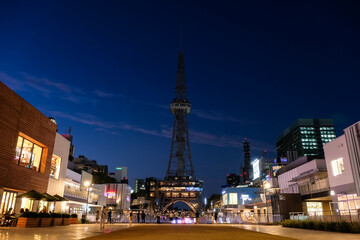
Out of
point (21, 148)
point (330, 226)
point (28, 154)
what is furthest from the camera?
point (28, 154)

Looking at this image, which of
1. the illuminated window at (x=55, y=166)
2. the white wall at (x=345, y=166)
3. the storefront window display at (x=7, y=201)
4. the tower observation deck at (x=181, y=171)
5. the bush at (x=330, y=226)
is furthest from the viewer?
Result: the tower observation deck at (x=181, y=171)

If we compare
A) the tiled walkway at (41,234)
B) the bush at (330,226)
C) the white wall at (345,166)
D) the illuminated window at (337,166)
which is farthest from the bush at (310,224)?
the tiled walkway at (41,234)

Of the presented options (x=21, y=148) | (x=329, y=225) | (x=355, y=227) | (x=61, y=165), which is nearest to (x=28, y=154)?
(x=21, y=148)

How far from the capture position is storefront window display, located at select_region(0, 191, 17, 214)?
80.4ft

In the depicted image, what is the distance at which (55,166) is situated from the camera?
3534 cm

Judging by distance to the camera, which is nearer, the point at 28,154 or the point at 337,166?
the point at 28,154

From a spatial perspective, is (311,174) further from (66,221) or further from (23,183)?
(23,183)

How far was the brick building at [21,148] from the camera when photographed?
24.2m

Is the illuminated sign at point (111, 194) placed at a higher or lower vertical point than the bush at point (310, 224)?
higher

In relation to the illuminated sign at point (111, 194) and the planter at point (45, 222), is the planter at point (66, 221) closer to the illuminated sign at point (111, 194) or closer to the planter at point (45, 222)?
the planter at point (45, 222)

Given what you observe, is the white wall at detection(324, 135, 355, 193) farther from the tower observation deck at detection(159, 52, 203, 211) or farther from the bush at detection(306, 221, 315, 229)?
the tower observation deck at detection(159, 52, 203, 211)

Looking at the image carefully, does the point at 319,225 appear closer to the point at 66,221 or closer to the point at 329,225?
the point at 329,225

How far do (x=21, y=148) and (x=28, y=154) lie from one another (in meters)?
1.62

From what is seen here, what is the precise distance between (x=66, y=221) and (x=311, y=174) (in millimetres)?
35782
